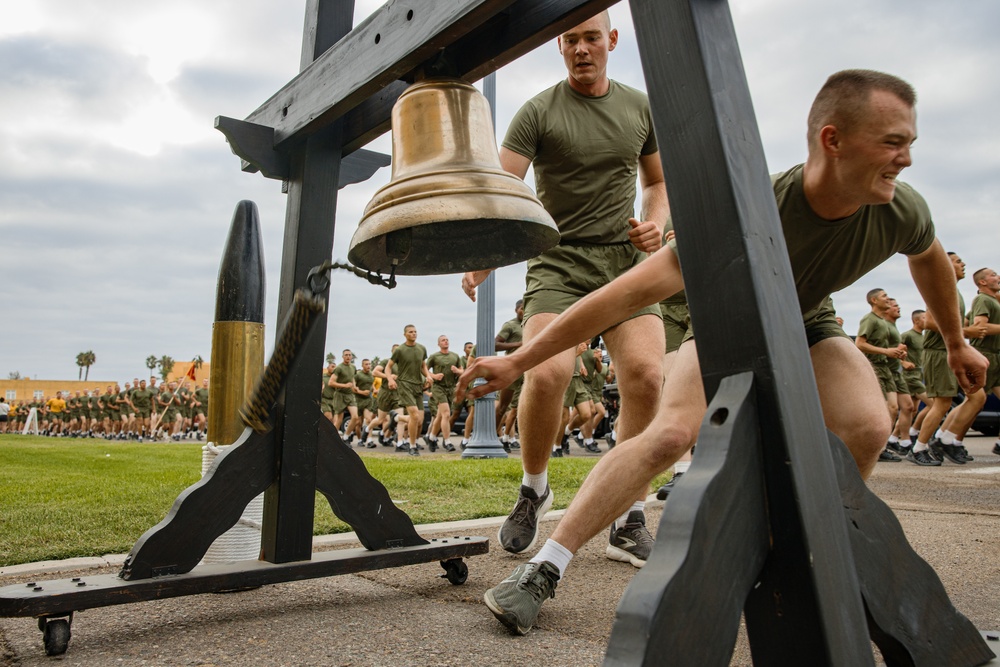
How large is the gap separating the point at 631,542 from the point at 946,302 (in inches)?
64.9

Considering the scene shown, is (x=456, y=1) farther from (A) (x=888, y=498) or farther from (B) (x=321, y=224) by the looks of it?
(A) (x=888, y=498)

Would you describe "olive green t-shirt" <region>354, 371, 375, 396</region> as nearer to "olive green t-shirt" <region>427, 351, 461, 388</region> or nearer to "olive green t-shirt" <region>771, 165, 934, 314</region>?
"olive green t-shirt" <region>427, 351, 461, 388</region>

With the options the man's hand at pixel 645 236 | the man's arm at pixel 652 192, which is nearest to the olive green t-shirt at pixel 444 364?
the man's arm at pixel 652 192

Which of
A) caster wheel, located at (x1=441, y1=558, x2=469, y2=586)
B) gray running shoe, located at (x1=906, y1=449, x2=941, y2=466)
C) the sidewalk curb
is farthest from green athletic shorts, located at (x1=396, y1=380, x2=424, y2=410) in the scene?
caster wheel, located at (x1=441, y1=558, x2=469, y2=586)

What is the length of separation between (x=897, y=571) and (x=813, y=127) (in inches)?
43.9

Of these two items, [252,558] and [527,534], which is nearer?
[252,558]

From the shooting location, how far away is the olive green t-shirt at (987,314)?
31.1ft

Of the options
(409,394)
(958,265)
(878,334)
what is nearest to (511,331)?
(409,394)

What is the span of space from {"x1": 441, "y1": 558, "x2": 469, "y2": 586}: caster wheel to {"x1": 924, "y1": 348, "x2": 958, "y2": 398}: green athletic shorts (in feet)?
28.3

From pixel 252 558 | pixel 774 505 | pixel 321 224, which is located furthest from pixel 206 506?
pixel 774 505

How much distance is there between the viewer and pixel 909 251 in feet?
7.92

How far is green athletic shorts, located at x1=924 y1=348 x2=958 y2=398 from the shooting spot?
32.1 feet

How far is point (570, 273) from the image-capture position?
345 centimetres

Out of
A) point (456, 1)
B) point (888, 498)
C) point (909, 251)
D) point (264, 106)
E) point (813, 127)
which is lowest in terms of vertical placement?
point (888, 498)
